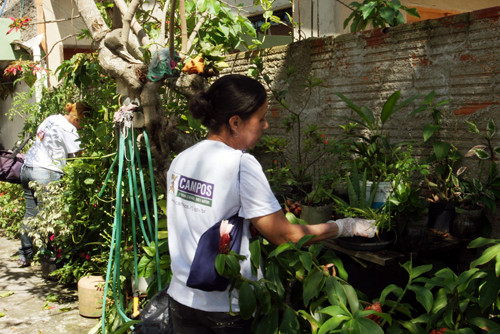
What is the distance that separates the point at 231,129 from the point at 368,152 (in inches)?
59.4

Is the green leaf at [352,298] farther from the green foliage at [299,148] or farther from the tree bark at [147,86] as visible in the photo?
the tree bark at [147,86]

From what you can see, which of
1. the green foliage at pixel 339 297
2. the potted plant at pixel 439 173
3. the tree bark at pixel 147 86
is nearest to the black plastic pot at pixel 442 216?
the potted plant at pixel 439 173

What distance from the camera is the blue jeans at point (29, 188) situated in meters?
5.27

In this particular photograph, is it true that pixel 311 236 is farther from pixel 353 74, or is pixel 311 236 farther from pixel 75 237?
pixel 75 237

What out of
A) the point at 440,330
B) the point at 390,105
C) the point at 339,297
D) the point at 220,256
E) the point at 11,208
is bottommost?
the point at 11,208

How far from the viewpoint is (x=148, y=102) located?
348 cm

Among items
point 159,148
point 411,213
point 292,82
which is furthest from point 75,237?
point 411,213

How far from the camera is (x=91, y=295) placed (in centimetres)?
417

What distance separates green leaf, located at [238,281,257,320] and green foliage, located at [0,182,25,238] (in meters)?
5.74

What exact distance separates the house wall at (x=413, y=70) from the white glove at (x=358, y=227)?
0.88 meters

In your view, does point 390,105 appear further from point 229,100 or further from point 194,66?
point 229,100

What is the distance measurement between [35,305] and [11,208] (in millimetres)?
2696

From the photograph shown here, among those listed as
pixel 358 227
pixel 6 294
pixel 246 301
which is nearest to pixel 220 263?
Answer: pixel 246 301

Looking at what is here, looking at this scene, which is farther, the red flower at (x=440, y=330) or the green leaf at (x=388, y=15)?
the green leaf at (x=388, y=15)
